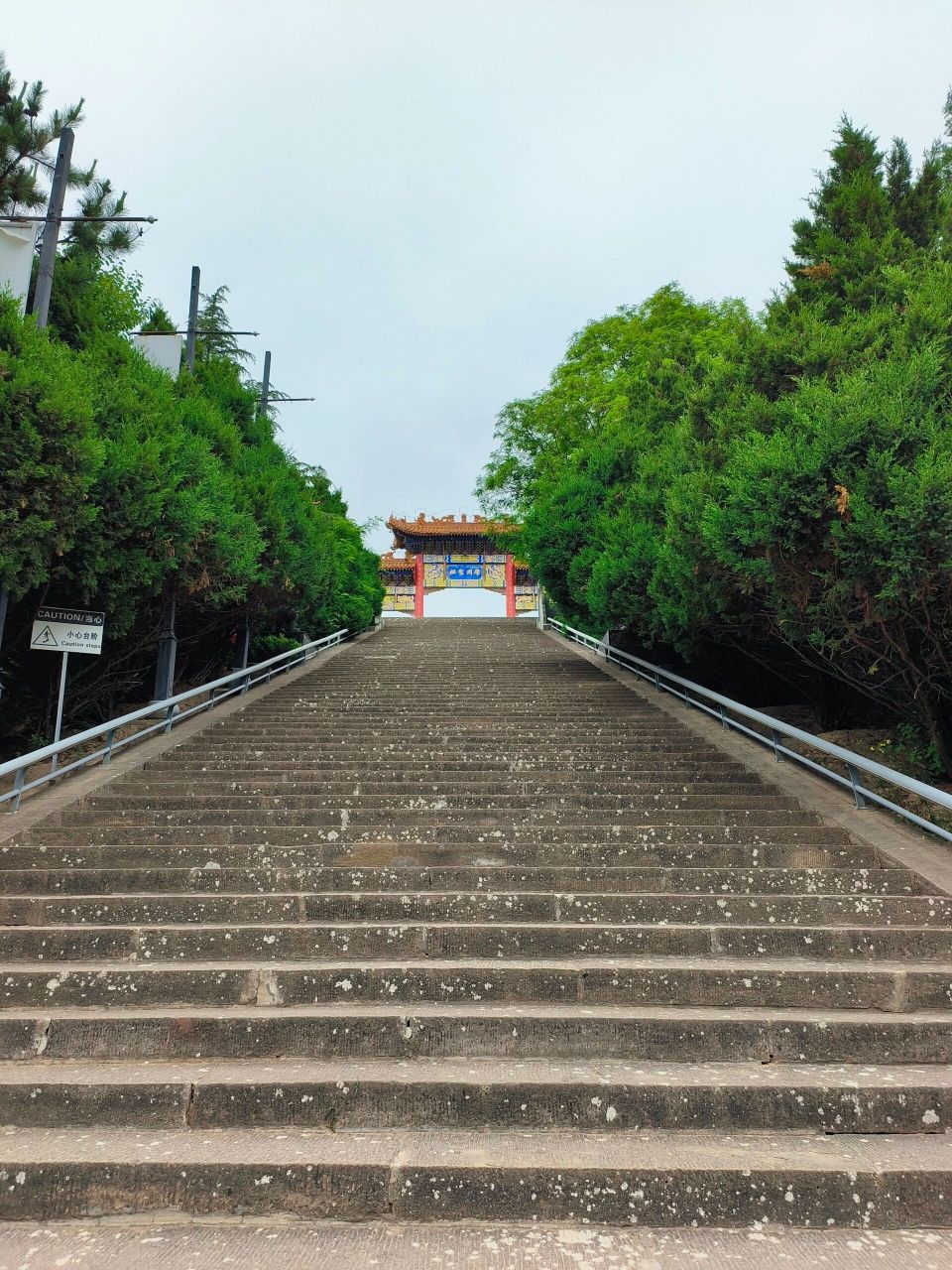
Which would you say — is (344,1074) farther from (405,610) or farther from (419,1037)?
(405,610)

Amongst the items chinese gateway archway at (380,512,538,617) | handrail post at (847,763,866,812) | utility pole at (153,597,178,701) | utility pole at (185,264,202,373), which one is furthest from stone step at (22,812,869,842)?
chinese gateway archway at (380,512,538,617)

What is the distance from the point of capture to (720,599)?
6645mm

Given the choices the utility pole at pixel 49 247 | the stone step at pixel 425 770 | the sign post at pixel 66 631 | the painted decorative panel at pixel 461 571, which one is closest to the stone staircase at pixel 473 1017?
the stone step at pixel 425 770

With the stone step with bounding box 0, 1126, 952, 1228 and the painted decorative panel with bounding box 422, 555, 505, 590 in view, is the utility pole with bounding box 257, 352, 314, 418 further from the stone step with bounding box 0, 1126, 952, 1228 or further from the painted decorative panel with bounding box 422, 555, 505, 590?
the painted decorative panel with bounding box 422, 555, 505, 590

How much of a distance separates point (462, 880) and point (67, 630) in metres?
4.14

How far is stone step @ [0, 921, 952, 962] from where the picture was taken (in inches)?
139

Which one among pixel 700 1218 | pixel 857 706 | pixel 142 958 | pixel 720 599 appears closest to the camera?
pixel 700 1218

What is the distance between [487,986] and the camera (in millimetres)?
3258

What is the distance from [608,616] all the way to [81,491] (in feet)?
22.2

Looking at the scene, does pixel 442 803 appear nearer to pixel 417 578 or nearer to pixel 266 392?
pixel 266 392

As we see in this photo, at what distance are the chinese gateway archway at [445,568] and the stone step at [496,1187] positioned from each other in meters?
31.1

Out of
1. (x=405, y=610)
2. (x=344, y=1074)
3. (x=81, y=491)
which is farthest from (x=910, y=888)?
(x=405, y=610)

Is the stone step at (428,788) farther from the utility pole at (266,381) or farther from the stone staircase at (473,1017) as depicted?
the utility pole at (266,381)

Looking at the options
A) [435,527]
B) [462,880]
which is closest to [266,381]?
[462,880]
